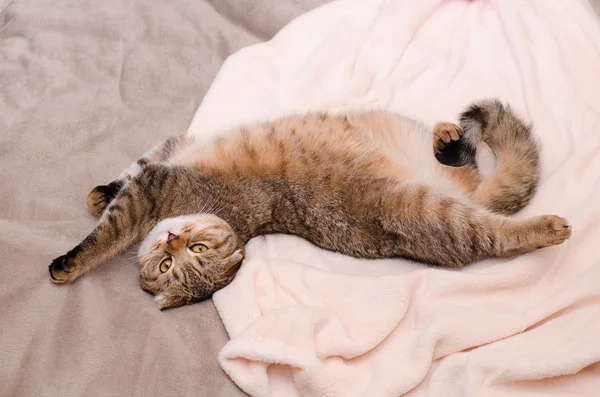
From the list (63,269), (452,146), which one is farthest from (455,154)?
(63,269)

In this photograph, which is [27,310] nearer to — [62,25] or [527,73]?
[62,25]

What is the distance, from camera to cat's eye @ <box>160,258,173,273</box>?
6.37 ft

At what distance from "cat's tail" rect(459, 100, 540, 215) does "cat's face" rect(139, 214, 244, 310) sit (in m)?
0.93

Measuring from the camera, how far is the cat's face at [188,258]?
187 centimetres

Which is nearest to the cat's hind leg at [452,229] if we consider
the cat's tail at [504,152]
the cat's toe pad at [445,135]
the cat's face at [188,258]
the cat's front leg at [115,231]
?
the cat's tail at [504,152]

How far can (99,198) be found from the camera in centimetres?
206

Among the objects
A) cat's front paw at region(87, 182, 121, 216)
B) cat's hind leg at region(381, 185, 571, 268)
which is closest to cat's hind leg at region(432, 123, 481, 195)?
cat's hind leg at region(381, 185, 571, 268)

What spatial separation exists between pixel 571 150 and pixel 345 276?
3.24 feet

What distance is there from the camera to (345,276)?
1.82m

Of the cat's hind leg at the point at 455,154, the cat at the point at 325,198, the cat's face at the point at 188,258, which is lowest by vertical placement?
the cat's face at the point at 188,258

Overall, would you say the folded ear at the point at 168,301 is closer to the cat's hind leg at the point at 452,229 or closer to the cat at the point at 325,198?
the cat at the point at 325,198

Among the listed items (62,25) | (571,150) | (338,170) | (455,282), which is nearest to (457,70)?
(571,150)

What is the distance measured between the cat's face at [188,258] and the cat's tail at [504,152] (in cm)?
93

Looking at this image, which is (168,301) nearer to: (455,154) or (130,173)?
(130,173)
